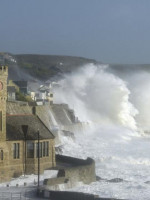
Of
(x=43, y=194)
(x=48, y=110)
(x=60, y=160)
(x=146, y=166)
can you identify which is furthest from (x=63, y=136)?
(x=43, y=194)

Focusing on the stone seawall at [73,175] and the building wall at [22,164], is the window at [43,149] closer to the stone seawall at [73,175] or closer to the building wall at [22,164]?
the building wall at [22,164]

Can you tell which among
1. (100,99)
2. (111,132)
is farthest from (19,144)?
(100,99)

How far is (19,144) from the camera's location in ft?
94.8

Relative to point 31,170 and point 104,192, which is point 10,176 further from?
point 104,192

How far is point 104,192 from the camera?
1062 inches

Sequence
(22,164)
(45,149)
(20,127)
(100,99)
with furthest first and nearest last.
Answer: (100,99)
(45,149)
(20,127)
(22,164)

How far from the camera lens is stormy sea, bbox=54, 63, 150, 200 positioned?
98.7 feet

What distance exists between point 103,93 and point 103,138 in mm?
26748

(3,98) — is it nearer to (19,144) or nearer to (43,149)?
(19,144)

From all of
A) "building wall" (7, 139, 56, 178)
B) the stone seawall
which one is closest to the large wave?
the stone seawall

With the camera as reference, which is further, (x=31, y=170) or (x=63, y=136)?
(x=63, y=136)

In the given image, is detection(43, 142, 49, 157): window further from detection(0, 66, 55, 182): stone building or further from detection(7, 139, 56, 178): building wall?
detection(7, 139, 56, 178): building wall

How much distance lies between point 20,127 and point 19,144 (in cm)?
91

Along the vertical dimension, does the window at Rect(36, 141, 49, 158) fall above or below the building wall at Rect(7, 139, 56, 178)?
above
